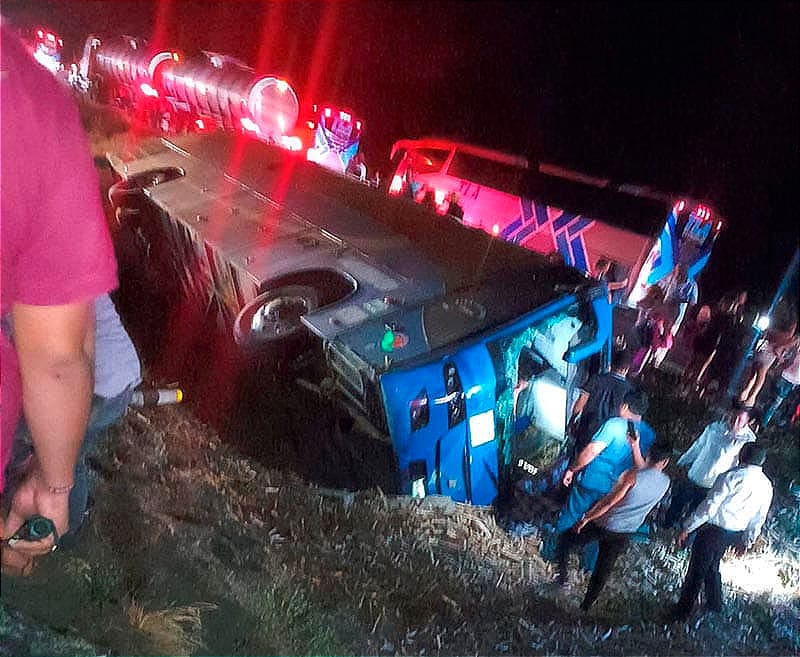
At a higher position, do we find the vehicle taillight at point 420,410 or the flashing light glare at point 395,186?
the flashing light glare at point 395,186

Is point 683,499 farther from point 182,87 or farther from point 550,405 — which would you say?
point 182,87

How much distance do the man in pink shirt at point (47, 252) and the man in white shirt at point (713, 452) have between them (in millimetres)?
1047

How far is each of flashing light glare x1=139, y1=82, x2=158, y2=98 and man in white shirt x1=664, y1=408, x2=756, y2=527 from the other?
115cm

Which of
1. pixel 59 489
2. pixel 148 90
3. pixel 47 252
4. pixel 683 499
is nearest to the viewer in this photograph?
pixel 47 252

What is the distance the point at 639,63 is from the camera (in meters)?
1.26

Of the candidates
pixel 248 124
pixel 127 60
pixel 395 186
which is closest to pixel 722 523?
pixel 395 186

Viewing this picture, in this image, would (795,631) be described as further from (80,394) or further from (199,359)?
(80,394)

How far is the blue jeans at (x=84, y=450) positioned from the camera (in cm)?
114

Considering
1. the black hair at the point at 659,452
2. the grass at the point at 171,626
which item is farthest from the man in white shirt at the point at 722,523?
the grass at the point at 171,626

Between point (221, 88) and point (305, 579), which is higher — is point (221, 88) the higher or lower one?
the higher one

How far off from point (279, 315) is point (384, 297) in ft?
0.59

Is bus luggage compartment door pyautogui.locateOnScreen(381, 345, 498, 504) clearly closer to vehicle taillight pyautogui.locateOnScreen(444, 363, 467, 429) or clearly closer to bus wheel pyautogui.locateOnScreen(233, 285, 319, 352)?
vehicle taillight pyautogui.locateOnScreen(444, 363, 467, 429)

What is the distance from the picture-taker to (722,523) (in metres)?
1.35

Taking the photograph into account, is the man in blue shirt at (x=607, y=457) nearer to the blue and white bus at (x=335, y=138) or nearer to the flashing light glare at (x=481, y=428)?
the flashing light glare at (x=481, y=428)
